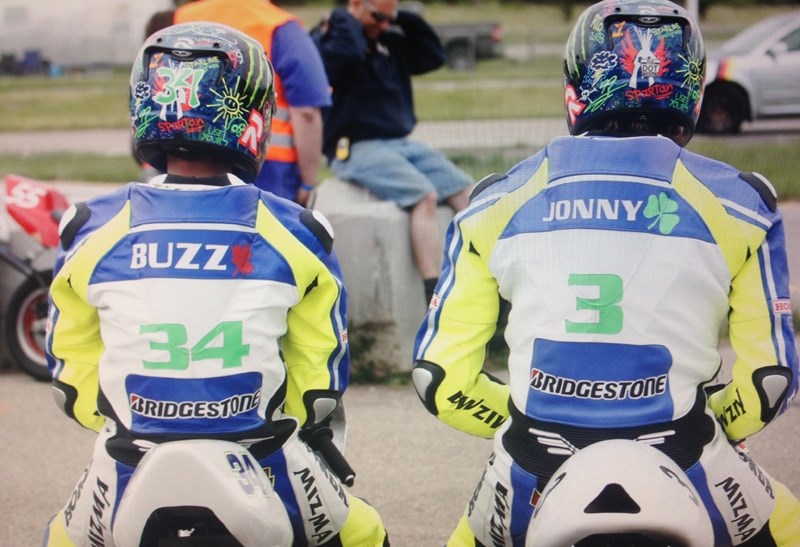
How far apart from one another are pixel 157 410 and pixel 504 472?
0.82 metres

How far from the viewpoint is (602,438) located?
8.98ft

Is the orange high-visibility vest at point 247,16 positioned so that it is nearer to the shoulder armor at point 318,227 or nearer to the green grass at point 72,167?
the shoulder armor at point 318,227

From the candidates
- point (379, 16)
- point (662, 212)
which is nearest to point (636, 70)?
point (662, 212)

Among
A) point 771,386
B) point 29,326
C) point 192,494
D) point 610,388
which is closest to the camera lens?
point 192,494

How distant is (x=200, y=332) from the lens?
2924 mm

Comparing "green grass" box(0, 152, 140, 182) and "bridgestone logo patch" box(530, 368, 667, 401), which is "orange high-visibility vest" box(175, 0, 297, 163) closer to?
"bridgestone logo patch" box(530, 368, 667, 401)

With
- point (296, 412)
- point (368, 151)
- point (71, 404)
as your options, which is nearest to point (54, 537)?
point (71, 404)

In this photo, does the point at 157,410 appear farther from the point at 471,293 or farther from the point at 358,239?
the point at 358,239

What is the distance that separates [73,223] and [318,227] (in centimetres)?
62

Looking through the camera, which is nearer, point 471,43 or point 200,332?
point 200,332

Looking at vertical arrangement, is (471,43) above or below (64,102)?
above

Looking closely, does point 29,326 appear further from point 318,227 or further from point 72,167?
point 72,167

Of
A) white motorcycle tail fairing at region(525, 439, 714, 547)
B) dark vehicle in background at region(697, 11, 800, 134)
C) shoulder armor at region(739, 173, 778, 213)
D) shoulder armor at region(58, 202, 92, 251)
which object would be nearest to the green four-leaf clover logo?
shoulder armor at region(739, 173, 778, 213)

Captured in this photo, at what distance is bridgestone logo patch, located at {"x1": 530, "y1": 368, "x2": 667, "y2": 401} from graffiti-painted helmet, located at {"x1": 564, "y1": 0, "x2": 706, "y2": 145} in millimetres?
692
